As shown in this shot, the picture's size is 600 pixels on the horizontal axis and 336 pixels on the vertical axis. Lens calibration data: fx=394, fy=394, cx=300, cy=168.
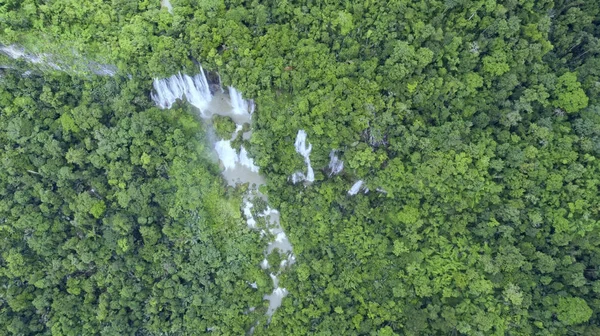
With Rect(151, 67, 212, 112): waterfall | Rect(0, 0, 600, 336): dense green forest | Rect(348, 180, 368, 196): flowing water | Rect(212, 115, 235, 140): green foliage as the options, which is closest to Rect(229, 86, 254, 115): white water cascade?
Rect(212, 115, 235, 140): green foliage

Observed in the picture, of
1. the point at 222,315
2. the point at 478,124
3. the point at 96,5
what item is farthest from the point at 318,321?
the point at 96,5

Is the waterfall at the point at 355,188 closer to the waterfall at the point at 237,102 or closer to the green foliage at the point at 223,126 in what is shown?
the waterfall at the point at 237,102

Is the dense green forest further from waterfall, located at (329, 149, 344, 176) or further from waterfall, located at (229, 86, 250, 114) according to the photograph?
waterfall, located at (229, 86, 250, 114)

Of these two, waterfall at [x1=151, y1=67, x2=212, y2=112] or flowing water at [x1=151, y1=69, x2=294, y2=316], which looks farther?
flowing water at [x1=151, y1=69, x2=294, y2=316]

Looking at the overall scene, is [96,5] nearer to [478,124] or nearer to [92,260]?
[92,260]

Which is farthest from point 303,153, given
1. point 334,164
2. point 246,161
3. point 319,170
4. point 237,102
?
point 237,102

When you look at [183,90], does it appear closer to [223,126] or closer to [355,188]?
[223,126]
